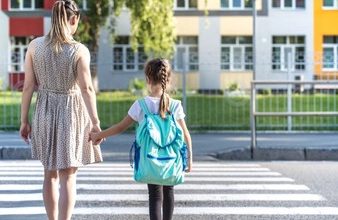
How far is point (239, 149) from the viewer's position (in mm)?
14109

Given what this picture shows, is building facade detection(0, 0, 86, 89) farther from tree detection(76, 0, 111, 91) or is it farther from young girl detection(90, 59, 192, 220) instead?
young girl detection(90, 59, 192, 220)

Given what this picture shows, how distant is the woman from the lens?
19.0 ft

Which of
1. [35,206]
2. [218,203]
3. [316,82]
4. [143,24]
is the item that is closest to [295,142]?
[316,82]

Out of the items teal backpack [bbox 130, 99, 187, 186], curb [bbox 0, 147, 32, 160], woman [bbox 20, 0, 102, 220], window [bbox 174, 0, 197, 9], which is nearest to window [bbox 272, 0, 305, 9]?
window [bbox 174, 0, 197, 9]

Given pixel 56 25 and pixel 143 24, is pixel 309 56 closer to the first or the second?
pixel 143 24

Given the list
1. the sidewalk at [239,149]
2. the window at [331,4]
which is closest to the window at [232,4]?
the window at [331,4]

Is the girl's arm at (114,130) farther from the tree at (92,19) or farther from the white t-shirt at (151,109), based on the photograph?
the tree at (92,19)

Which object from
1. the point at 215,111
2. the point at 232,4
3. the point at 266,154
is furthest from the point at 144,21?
the point at 232,4

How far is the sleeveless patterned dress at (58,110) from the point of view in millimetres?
5797

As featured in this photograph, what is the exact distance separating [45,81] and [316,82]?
10.7 meters

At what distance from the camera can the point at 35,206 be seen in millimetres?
7984

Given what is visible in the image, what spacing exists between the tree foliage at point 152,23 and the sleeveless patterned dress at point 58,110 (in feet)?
76.1

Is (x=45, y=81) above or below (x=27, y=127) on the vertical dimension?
above

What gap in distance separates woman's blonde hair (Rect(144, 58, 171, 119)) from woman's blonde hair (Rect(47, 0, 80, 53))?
661 mm
